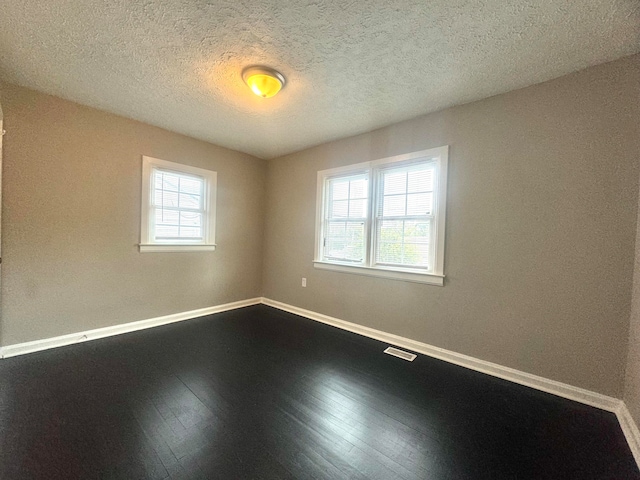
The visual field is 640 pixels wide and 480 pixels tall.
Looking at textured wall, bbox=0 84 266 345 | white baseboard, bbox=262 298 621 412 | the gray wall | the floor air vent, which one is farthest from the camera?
the floor air vent

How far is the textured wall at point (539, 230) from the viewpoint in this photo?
183 centimetres

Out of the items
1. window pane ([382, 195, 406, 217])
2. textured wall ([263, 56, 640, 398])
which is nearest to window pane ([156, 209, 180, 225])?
window pane ([382, 195, 406, 217])

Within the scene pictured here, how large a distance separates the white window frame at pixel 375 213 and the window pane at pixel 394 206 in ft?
0.40

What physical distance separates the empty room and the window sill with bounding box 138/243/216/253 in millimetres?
51

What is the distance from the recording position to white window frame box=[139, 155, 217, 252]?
3146mm

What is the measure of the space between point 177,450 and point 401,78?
117 inches

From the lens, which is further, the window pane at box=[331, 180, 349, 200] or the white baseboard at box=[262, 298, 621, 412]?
the window pane at box=[331, 180, 349, 200]

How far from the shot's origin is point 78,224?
8.95ft

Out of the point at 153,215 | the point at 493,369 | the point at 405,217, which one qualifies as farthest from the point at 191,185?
the point at 493,369

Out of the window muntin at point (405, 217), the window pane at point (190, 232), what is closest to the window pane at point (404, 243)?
the window muntin at point (405, 217)

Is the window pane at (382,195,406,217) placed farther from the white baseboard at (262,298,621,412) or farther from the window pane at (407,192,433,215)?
the white baseboard at (262,298,621,412)

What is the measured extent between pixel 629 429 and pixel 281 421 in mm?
2197

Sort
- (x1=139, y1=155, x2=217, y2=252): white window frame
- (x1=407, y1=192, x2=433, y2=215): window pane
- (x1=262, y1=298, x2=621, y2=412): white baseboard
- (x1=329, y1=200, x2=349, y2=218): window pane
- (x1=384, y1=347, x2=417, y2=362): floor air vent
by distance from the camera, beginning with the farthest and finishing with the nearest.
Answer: (x1=329, y1=200, x2=349, y2=218): window pane < (x1=139, y1=155, x2=217, y2=252): white window frame < (x1=407, y1=192, x2=433, y2=215): window pane < (x1=384, y1=347, x2=417, y2=362): floor air vent < (x1=262, y1=298, x2=621, y2=412): white baseboard

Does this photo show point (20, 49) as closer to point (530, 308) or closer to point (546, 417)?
point (530, 308)
